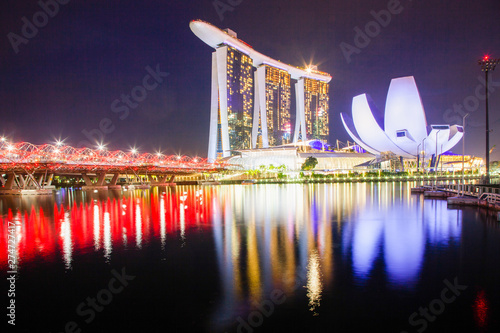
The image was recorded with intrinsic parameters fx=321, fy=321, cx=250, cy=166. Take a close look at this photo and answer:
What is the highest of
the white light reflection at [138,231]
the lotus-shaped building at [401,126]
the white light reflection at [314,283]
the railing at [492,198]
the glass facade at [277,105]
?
the glass facade at [277,105]

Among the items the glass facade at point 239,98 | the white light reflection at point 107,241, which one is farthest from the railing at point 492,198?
the glass facade at point 239,98

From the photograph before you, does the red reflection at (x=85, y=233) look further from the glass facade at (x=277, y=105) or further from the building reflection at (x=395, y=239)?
the glass facade at (x=277, y=105)

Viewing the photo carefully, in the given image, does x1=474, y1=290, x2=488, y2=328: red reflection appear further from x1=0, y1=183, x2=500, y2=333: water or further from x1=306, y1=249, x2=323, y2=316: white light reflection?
x1=306, y1=249, x2=323, y2=316: white light reflection

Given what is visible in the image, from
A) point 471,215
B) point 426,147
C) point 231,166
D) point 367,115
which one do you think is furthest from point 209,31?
point 471,215

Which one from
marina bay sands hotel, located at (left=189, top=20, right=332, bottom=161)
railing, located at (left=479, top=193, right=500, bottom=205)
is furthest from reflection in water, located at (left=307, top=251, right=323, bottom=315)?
marina bay sands hotel, located at (left=189, top=20, right=332, bottom=161)

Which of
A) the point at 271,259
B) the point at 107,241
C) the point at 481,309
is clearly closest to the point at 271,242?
the point at 271,259

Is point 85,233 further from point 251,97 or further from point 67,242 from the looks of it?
point 251,97
